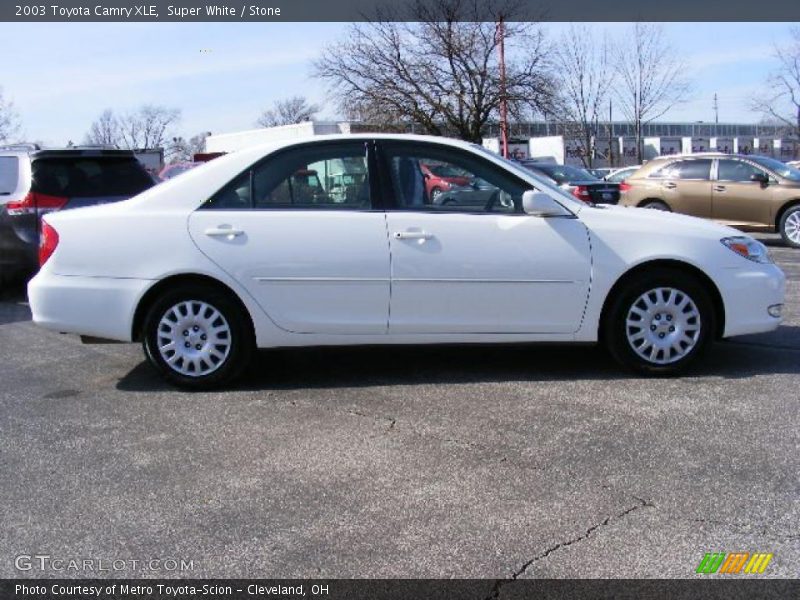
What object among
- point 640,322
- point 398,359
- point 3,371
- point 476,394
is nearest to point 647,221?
point 640,322

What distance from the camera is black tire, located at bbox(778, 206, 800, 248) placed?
12.4 metres

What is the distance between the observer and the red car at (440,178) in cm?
512

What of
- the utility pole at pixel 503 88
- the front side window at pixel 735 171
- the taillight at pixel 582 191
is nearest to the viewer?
the front side window at pixel 735 171

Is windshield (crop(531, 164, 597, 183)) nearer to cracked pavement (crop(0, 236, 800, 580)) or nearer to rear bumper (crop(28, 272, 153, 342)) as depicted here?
cracked pavement (crop(0, 236, 800, 580))

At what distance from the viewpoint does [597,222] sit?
5.07 m

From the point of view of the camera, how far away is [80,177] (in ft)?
28.5

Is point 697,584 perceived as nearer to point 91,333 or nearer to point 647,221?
point 647,221

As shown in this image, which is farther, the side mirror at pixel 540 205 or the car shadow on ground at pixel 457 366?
the car shadow on ground at pixel 457 366

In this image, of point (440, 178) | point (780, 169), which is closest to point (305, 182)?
point (440, 178)

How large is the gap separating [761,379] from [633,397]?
980 mm

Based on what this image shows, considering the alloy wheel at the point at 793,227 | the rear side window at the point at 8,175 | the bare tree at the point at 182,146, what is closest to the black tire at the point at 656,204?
the alloy wheel at the point at 793,227

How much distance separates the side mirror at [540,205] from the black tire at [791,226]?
29.8 feet

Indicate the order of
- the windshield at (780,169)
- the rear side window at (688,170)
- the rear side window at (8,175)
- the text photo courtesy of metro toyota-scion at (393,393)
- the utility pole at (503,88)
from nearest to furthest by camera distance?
the text photo courtesy of metro toyota-scion at (393,393), the rear side window at (8,175), the windshield at (780,169), the rear side window at (688,170), the utility pole at (503,88)

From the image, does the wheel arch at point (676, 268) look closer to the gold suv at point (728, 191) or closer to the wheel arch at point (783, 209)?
the gold suv at point (728, 191)
